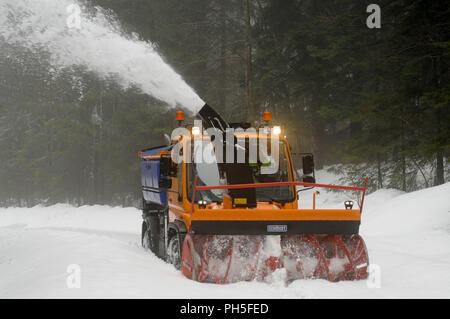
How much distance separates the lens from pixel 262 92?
22328 mm

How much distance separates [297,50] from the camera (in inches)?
916

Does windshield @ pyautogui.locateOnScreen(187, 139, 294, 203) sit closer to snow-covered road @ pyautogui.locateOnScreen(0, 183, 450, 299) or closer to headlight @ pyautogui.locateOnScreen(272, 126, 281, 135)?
headlight @ pyautogui.locateOnScreen(272, 126, 281, 135)

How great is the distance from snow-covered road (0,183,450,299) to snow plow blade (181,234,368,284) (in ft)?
0.62

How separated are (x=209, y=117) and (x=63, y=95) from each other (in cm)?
2614

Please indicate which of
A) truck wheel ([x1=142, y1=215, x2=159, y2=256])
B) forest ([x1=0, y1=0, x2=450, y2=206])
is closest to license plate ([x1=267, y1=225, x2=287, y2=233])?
truck wheel ([x1=142, y1=215, x2=159, y2=256])

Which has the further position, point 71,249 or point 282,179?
point 71,249

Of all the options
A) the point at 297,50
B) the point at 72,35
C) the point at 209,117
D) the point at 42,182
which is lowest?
the point at 42,182

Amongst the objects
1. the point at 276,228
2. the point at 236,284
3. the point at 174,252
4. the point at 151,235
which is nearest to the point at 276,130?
the point at 276,228

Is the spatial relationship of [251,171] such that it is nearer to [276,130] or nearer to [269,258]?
[269,258]

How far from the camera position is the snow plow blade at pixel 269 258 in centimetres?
613

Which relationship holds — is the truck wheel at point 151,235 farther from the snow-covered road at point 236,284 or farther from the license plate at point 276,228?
the license plate at point 276,228

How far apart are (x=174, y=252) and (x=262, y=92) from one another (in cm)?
1596
